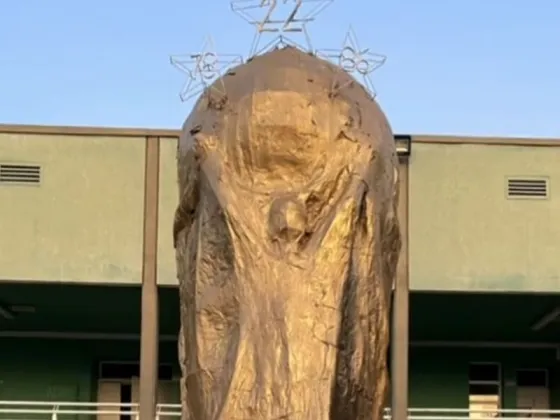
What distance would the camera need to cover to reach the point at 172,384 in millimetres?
28344

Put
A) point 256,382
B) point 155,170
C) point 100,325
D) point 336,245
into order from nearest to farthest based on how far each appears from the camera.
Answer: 1. point 256,382
2. point 336,245
3. point 155,170
4. point 100,325

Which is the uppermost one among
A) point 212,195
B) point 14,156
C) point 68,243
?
point 14,156

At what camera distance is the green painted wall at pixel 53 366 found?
28.1 m

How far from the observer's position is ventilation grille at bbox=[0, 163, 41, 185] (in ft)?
72.5

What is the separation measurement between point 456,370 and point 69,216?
10874 millimetres

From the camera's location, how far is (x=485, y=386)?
2927cm

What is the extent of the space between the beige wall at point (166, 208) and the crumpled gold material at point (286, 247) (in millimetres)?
17576

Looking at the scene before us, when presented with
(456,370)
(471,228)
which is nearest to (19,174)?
(471,228)

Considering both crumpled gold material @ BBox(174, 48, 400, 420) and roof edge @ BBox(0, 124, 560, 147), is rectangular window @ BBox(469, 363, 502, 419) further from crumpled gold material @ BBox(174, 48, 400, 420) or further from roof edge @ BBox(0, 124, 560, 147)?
crumpled gold material @ BBox(174, 48, 400, 420)

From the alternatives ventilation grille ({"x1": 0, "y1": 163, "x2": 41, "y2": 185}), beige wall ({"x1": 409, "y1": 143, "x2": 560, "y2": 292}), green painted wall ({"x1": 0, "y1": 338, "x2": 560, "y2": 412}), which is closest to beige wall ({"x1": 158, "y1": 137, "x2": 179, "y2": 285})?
ventilation grille ({"x1": 0, "y1": 163, "x2": 41, "y2": 185})

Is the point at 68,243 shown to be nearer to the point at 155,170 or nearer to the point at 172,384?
the point at 155,170

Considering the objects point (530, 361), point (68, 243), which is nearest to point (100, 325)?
point (68, 243)

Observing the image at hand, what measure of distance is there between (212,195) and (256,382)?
656 mm

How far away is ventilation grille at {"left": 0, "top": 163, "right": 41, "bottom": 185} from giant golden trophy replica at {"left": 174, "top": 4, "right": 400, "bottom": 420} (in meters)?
18.4
